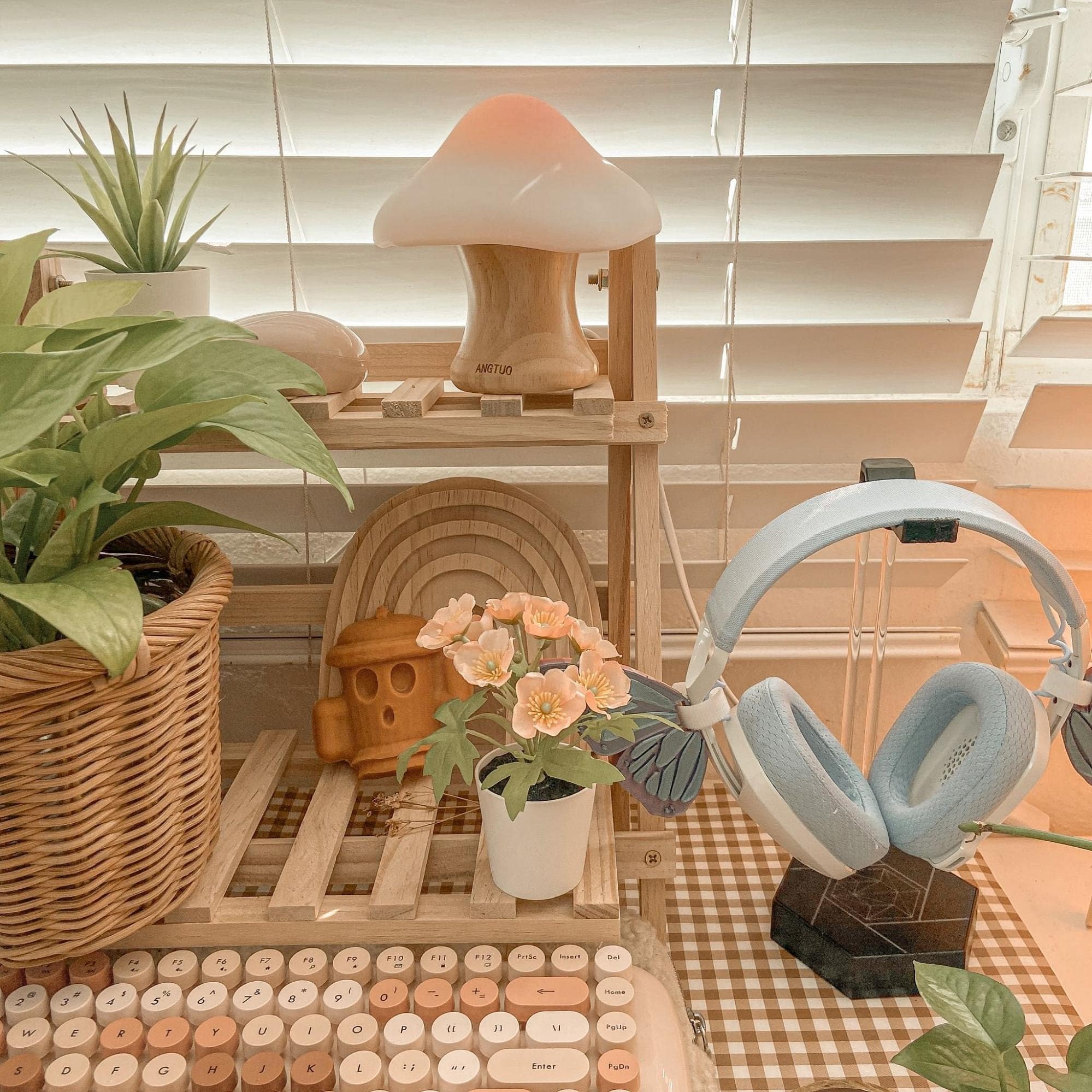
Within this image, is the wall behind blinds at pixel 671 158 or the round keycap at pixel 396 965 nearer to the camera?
the round keycap at pixel 396 965

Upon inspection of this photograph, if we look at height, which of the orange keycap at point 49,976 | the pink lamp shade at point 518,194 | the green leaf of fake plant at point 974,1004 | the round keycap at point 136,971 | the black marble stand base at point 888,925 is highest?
the pink lamp shade at point 518,194

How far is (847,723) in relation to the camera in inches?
37.1

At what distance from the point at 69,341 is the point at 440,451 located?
1.81 ft

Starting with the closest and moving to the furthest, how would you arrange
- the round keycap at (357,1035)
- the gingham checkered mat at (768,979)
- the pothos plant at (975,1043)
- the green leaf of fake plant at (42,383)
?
the pothos plant at (975,1043)
the green leaf of fake plant at (42,383)
the round keycap at (357,1035)
the gingham checkered mat at (768,979)

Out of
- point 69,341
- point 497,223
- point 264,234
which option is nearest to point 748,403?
point 497,223

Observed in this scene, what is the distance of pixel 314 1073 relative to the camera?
614 mm

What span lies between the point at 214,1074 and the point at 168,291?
22.9 inches

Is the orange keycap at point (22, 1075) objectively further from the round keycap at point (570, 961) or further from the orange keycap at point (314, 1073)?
the round keycap at point (570, 961)

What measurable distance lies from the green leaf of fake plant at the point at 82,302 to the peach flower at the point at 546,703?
38 cm

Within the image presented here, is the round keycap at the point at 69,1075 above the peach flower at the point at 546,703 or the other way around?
the other way around

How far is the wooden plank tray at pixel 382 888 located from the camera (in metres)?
0.72

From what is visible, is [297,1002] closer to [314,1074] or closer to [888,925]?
[314,1074]

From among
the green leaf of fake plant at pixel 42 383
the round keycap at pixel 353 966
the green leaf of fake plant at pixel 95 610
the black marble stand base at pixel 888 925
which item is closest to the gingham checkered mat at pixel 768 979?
the black marble stand base at pixel 888 925

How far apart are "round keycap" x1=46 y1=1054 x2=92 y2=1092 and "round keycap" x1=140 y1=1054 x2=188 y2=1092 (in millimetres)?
34
